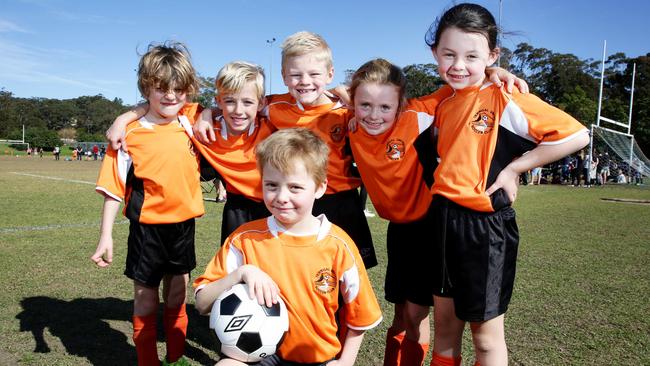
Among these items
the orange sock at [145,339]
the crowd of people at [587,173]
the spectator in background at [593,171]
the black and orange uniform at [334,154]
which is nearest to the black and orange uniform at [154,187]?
the orange sock at [145,339]

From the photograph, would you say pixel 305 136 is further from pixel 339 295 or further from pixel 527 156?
pixel 527 156

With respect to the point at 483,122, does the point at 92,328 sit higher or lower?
lower

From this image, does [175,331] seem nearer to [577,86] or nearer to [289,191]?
[289,191]

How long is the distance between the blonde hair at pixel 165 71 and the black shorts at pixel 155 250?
0.83 meters

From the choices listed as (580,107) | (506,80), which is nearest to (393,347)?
(506,80)

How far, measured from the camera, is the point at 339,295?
2.37m

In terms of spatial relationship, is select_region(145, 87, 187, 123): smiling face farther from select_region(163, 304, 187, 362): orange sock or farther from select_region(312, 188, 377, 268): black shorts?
select_region(163, 304, 187, 362): orange sock

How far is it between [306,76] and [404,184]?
84cm

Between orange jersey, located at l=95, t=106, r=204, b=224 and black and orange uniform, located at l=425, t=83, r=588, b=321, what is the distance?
156cm

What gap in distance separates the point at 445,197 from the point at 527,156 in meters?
0.42

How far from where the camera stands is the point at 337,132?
2936mm

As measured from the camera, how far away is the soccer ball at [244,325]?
1.98 meters

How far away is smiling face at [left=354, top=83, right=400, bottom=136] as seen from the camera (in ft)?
8.55

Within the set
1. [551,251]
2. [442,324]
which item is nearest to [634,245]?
[551,251]
